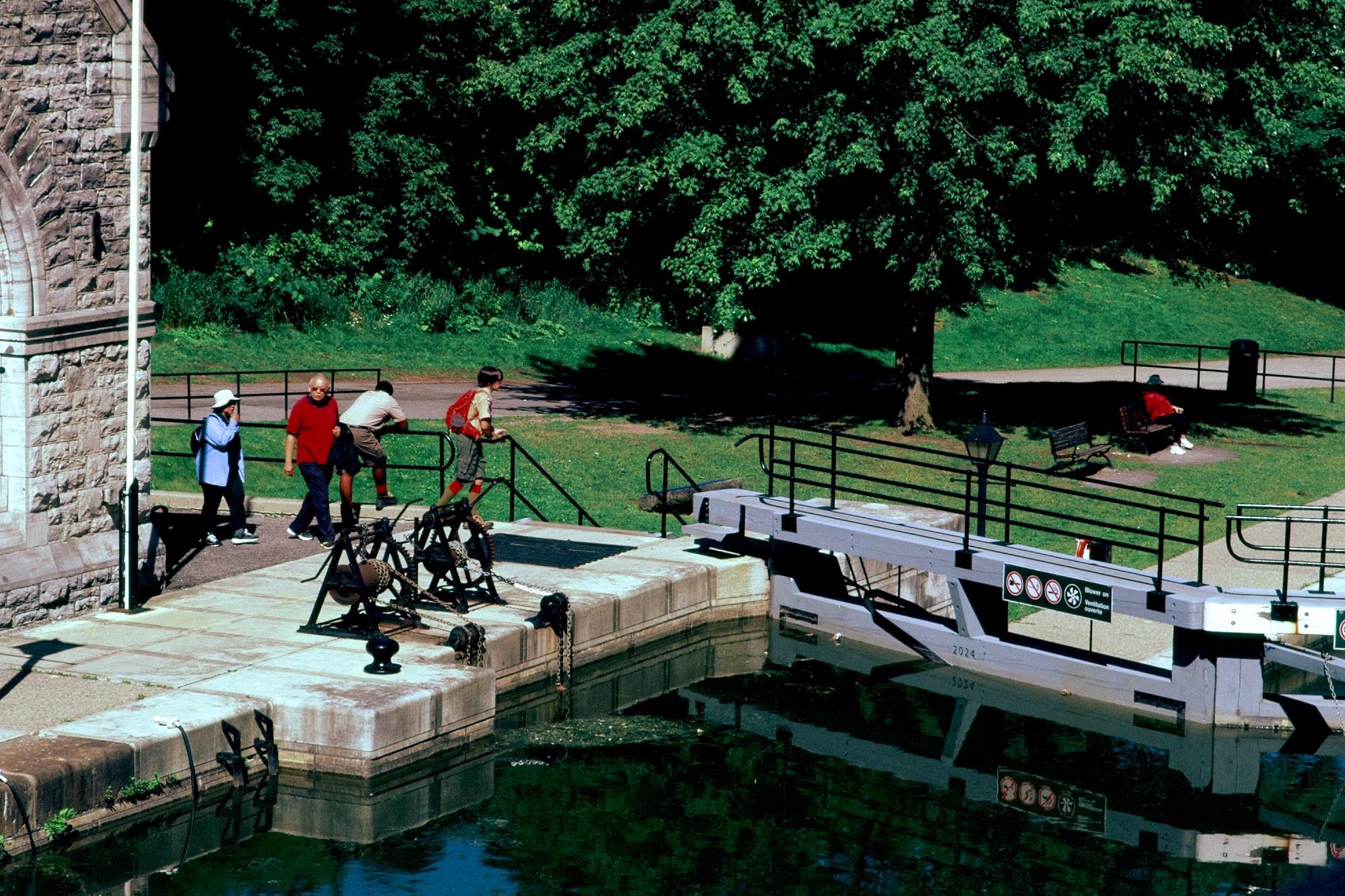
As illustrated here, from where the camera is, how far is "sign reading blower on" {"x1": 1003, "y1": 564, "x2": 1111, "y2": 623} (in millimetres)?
15042

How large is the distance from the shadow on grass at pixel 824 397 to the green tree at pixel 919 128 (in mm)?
2746

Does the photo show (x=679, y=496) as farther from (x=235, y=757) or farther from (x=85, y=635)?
(x=235, y=757)

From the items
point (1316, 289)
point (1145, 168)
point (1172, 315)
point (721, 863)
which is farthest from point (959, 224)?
point (1316, 289)

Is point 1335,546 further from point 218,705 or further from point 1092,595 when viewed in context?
point 218,705

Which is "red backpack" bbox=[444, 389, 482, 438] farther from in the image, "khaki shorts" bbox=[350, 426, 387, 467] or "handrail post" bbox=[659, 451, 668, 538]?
"handrail post" bbox=[659, 451, 668, 538]

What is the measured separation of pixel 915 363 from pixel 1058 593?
13101mm

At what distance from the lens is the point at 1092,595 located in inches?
593

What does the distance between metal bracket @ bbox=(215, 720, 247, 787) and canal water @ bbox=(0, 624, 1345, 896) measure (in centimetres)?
13

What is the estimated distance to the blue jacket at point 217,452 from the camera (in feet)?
57.0

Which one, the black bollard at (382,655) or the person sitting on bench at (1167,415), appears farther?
the person sitting on bench at (1167,415)

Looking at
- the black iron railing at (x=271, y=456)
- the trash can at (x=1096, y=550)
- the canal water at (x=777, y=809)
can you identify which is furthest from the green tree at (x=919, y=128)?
the canal water at (x=777, y=809)

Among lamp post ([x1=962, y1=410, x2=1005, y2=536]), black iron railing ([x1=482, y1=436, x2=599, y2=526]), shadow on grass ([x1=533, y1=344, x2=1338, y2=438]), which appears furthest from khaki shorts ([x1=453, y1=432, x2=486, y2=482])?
shadow on grass ([x1=533, y1=344, x2=1338, y2=438])

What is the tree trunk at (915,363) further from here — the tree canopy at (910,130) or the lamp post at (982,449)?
the lamp post at (982,449)

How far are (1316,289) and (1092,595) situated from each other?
127 feet
